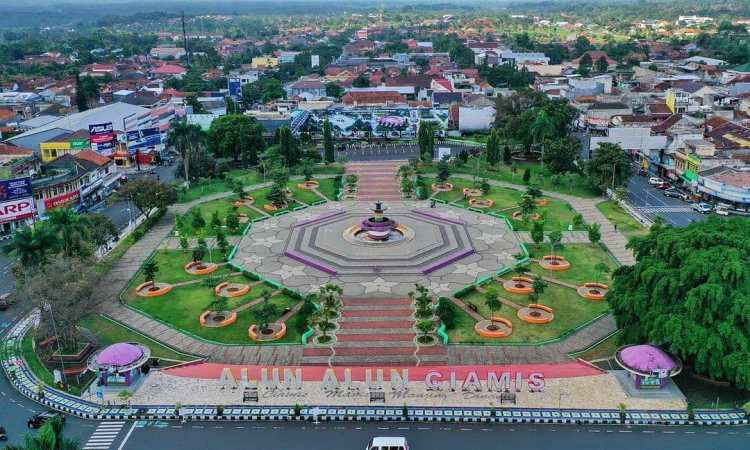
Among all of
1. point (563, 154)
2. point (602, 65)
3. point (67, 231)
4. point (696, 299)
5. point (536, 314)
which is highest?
point (602, 65)

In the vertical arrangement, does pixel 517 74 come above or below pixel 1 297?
above

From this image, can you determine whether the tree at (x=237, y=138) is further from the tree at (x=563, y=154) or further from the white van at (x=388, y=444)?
the white van at (x=388, y=444)

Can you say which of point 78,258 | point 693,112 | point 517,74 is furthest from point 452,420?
point 517,74

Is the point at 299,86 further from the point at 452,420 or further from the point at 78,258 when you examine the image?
the point at 452,420

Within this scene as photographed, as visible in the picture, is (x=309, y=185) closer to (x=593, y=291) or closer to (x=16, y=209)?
(x=16, y=209)

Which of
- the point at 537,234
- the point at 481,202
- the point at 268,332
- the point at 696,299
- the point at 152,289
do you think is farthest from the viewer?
the point at 481,202

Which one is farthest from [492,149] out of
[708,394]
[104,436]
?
[104,436]

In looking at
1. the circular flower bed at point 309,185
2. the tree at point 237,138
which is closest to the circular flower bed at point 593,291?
the circular flower bed at point 309,185
